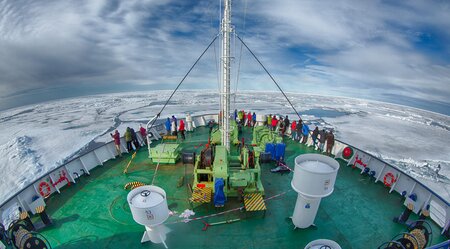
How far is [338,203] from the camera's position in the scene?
6.32 meters

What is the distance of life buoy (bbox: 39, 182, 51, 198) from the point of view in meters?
6.17

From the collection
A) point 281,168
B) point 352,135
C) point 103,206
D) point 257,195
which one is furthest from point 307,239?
point 352,135

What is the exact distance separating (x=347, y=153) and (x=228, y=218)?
6.06 m

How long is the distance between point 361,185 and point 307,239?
3618mm

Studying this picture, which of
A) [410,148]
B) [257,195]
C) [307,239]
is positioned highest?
[257,195]

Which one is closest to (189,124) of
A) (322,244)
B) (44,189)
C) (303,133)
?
(303,133)

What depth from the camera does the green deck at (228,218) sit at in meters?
4.92

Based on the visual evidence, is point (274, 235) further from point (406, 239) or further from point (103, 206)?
point (103, 206)

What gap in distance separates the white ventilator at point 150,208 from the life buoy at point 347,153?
7.74 m

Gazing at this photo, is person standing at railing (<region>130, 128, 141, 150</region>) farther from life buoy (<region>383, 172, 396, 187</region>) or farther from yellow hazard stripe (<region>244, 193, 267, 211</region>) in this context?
life buoy (<region>383, 172, 396, 187</region>)

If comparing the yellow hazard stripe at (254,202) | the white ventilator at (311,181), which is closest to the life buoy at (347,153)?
the white ventilator at (311,181)

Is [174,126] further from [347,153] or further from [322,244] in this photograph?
[322,244]

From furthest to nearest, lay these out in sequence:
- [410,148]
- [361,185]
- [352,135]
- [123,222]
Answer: [352,135] → [410,148] → [361,185] → [123,222]

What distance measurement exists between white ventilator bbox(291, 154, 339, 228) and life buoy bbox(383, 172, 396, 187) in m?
3.82
